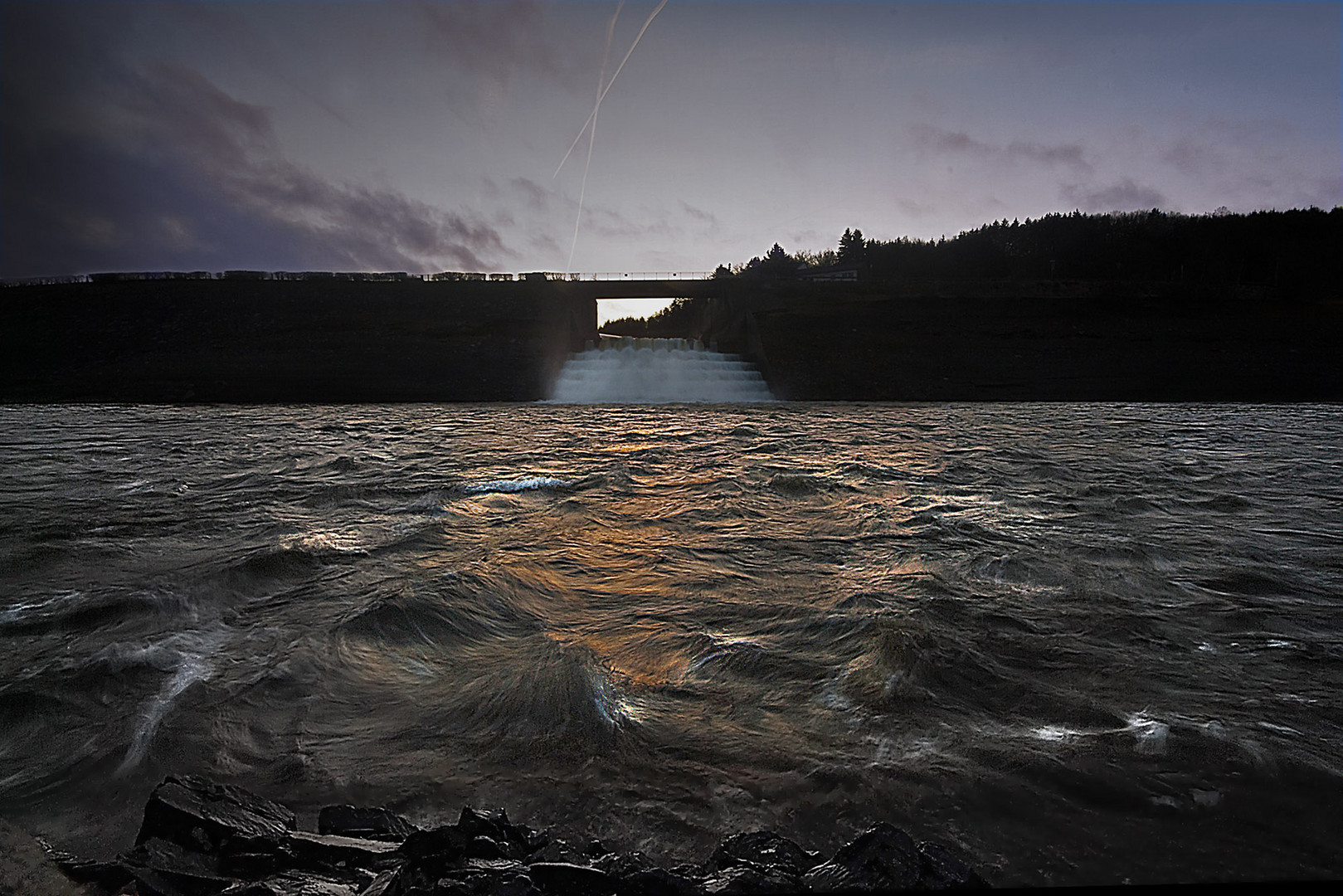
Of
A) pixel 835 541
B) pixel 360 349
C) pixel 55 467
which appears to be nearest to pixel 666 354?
pixel 360 349

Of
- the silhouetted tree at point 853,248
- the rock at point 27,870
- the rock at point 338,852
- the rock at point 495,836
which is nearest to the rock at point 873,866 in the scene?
the rock at point 495,836

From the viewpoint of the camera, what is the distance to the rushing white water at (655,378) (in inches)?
1189

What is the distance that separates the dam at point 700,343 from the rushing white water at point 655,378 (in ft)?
2.85

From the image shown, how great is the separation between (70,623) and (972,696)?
19.5 ft

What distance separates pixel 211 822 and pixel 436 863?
869mm

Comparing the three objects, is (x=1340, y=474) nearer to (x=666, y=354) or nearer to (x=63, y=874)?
(x=63, y=874)

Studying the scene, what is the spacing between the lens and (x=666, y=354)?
113 ft

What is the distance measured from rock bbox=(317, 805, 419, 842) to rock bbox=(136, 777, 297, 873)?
13cm

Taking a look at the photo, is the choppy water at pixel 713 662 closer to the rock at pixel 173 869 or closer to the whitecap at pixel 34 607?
the whitecap at pixel 34 607

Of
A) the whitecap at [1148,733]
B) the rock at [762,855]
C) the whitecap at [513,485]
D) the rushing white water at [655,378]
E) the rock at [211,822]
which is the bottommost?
the whitecap at [1148,733]

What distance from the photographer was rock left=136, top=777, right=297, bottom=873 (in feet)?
7.41

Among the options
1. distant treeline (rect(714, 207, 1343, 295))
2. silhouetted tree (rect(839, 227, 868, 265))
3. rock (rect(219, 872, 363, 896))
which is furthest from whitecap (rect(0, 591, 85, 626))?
silhouetted tree (rect(839, 227, 868, 265))

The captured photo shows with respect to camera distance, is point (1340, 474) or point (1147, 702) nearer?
point (1147, 702)

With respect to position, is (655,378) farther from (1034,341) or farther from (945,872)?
(945,872)
